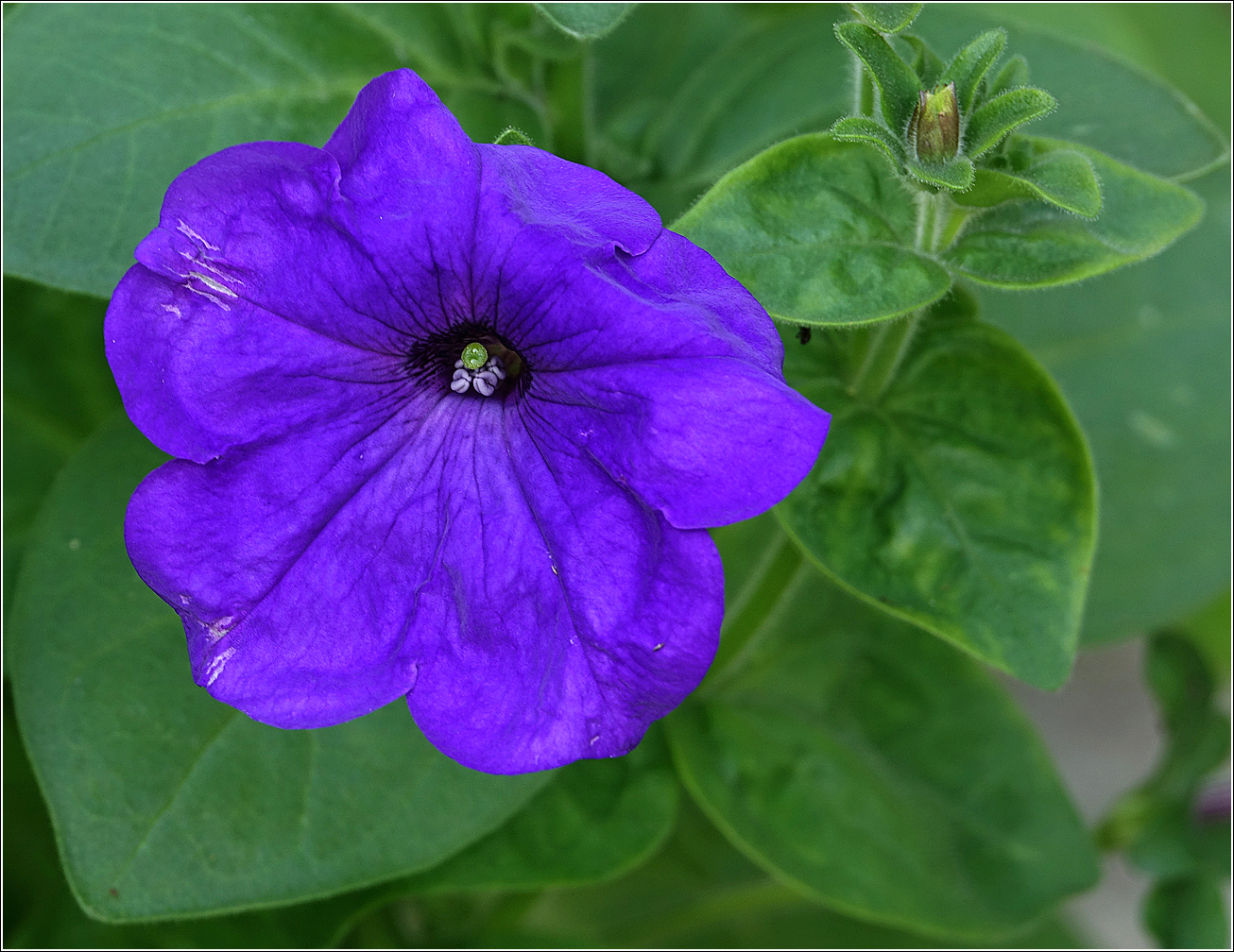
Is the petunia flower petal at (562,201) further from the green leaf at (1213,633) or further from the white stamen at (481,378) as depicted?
the green leaf at (1213,633)

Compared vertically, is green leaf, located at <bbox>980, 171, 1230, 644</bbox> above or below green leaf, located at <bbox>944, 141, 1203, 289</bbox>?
below

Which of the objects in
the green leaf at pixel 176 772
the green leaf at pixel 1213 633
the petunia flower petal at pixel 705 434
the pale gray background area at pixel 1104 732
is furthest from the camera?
the pale gray background area at pixel 1104 732

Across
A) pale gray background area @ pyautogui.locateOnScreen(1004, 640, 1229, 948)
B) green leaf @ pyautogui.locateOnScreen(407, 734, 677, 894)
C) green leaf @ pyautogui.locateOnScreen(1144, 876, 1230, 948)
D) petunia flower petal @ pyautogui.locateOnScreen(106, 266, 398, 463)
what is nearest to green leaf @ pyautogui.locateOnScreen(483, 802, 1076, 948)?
green leaf @ pyautogui.locateOnScreen(1144, 876, 1230, 948)

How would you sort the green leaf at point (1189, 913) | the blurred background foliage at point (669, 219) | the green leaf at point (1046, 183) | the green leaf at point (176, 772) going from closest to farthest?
the green leaf at point (1046, 183)
the green leaf at point (176, 772)
the blurred background foliage at point (669, 219)
the green leaf at point (1189, 913)

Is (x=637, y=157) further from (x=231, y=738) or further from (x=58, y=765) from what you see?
(x=58, y=765)

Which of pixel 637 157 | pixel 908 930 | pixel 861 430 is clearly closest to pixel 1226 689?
pixel 908 930

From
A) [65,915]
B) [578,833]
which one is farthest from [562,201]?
[65,915]

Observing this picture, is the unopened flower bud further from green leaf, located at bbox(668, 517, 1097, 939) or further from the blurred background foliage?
green leaf, located at bbox(668, 517, 1097, 939)

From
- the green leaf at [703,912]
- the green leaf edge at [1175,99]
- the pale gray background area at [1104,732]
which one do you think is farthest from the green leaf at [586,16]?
the pale gray background area at [1104,732]

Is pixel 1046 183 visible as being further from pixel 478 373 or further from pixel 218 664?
pixel 218 664
